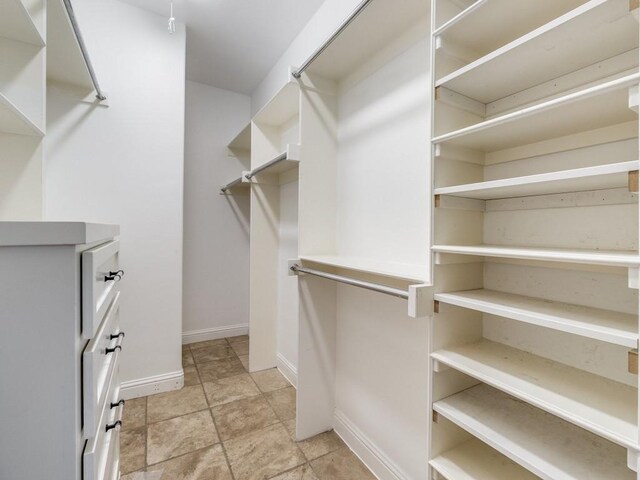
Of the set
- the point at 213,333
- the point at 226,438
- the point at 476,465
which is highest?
the point at 476,465

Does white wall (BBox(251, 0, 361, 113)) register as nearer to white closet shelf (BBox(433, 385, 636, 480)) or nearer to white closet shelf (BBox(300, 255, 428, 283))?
white closet shelf (BBox(300, 255, 428, 283))

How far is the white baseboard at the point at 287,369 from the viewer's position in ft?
8.04

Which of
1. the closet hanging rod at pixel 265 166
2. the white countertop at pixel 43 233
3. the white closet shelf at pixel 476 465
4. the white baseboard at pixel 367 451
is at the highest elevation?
the closet hanging rod at pixel 265 166

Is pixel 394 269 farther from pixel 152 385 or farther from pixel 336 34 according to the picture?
pixel 152 385

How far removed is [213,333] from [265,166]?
7.09 feet

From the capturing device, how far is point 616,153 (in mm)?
854

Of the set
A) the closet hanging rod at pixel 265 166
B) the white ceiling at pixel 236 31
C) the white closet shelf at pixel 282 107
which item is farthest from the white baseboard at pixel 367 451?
the white ceiling at pixel 236 31

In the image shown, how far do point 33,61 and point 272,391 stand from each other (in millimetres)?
2345

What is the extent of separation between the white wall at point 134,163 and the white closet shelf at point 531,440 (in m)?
2.14

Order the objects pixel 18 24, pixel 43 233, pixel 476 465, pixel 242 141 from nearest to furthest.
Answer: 1. pixel 43 233
2. pixel 476 465
3. pixel 18 24
4. pixel 242 141

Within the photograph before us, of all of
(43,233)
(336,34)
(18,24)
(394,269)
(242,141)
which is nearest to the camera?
→ (43,233)

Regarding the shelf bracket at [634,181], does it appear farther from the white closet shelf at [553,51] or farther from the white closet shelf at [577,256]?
the white closet shelf at [553,51]

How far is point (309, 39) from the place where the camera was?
2314 millimetres

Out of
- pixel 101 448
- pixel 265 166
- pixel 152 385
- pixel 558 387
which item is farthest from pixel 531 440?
pixel 152 385
